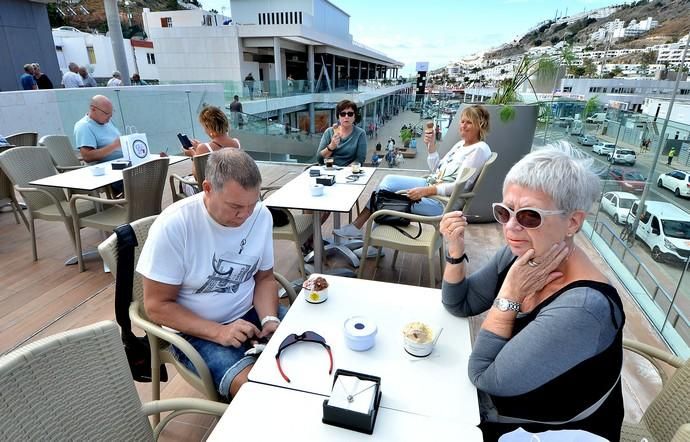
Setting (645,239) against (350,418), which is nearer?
(350,418)

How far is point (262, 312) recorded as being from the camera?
1570 millimetres

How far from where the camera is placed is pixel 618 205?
3.08 m

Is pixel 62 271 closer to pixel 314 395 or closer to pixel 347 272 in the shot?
pixel 347 272

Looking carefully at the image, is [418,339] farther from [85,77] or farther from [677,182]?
[85,77]

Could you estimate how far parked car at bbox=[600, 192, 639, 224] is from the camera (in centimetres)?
300

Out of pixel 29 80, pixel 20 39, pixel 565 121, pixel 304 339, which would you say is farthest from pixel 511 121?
pixel 20 39

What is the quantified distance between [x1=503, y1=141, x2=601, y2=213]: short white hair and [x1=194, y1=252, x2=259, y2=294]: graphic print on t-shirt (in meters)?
1.10

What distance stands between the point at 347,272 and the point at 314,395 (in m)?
1.99

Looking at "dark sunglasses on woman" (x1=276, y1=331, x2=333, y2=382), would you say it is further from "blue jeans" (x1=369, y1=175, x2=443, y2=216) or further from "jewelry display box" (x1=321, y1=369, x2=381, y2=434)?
"blue jeans" (x1=369, y1=175, x2=443, y2=216)

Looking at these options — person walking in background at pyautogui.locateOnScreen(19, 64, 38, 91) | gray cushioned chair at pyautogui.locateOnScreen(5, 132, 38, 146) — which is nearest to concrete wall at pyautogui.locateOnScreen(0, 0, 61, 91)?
person walking in background at pyautogui.locateOnScreen(19, 64, 38, 91)

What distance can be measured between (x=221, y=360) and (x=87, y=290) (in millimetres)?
2104

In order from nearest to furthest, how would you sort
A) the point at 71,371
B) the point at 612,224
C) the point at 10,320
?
the point at 71,371 → the point at 10,320 → the point at 612,224

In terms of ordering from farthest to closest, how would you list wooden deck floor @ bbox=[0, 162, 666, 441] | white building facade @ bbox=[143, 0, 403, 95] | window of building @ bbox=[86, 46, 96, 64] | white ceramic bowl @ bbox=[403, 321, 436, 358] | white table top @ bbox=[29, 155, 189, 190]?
window of building @ bbox=[86, 46, 96, 64] < white building facade @ bbox=[143, 0, 403, 95] < white table top @ bbox=[29, 155, 189, 190] < wooden deck floor @ bbox=[0, 162, 666, 441] < white ceramic bowl @ bbox=[403, 321, 436, 358]

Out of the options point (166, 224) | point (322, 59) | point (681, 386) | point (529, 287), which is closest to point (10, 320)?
point (166, 224)
